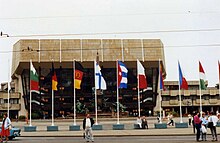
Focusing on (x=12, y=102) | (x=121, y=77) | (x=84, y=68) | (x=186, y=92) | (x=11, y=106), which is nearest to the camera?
(x=121, y=77)

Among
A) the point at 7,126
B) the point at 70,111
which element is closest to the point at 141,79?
the point at 7,126

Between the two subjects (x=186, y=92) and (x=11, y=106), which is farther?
(x=186, y=92)

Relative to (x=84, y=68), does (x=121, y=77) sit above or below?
below

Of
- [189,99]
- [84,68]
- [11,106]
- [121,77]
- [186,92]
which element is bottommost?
[11,106]

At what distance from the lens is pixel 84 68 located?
8800cm

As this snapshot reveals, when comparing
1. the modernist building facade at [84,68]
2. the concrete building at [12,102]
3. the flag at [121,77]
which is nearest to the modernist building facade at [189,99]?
the modernist building facade at [84,68]

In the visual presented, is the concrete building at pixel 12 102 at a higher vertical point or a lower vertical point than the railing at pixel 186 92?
lower

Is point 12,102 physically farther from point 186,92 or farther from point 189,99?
point 189,99

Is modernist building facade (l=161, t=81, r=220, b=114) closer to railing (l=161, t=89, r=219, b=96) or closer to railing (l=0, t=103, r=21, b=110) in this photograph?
railing (l=161, t=89, r=219, b=96)

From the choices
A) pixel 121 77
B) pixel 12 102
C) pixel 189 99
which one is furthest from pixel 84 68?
pixel 121 77

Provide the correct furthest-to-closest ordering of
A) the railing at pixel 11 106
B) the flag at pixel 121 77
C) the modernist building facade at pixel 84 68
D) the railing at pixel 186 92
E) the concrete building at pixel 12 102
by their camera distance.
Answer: the railing at pixel 186 92
the concrete building at pixel 12 102
the railing at pixel 11 106
the modernist building facade at pixel 84 68
the flag at pixel 121 77

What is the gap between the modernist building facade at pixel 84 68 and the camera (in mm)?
81188

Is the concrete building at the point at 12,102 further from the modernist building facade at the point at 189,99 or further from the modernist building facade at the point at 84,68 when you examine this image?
the modernist building facade at the point at 189,99

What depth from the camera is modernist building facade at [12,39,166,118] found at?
8119cm
